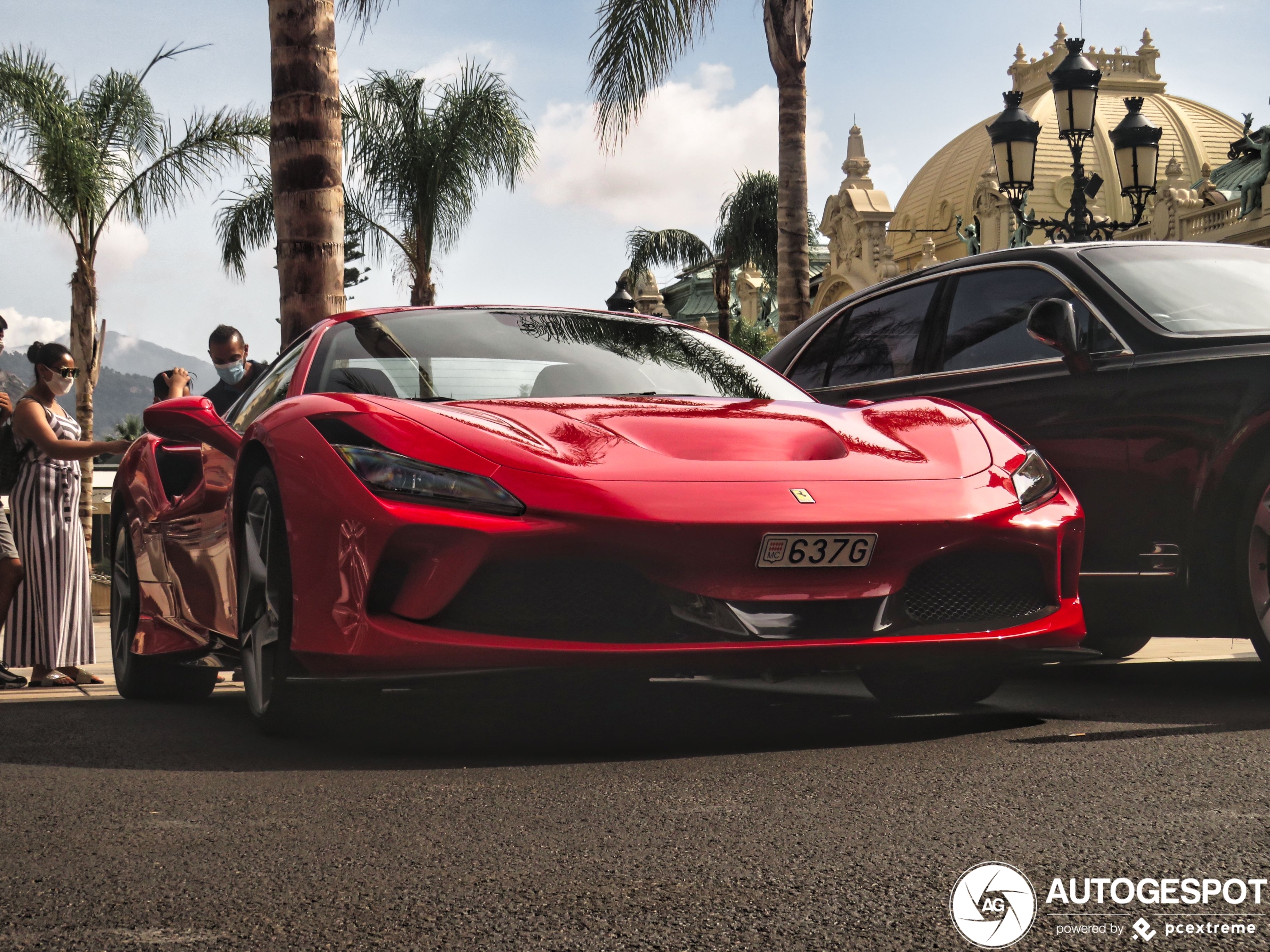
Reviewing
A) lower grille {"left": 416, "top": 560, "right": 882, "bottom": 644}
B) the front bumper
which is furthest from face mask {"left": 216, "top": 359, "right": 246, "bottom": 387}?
lower grille {"left": 416, "top": 560, "right": 882, "bottom": 644}

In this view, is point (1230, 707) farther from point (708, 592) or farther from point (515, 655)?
point (515, 655)

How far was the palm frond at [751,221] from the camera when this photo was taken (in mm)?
33938

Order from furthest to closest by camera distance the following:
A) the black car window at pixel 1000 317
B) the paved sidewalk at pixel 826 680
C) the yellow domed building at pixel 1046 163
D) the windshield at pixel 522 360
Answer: the yellow domed building at pixel 1046 163
the black car window at pixel 1000 317
the paved sidewalk at pixel 826 680
the windshield at pixel 522 360

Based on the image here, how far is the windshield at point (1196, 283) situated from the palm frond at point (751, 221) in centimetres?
2833

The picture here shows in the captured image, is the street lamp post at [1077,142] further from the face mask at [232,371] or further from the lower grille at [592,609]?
the lower grille at [592,609]

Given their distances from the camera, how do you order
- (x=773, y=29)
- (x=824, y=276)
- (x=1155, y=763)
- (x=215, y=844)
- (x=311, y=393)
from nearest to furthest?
(x=215, y=844) → (x=1155, y=763) → (x=311, y=393) → (x=773, y=29) → (x=824, y=276)

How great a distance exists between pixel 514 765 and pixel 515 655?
28 cm

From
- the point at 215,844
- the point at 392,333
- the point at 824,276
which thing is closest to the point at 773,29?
the point at 392,333

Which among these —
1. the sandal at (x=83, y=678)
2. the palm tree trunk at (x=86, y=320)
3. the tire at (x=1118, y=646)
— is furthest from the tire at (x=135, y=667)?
Result: the palm tree trunk at (x=86, y=320)

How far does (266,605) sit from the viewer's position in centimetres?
436

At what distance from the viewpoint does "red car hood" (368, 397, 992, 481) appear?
398cm

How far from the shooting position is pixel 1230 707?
186 inches

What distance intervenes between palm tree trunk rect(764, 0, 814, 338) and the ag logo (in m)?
14.0

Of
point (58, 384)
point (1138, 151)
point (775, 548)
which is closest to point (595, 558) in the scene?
point (775, 548)
